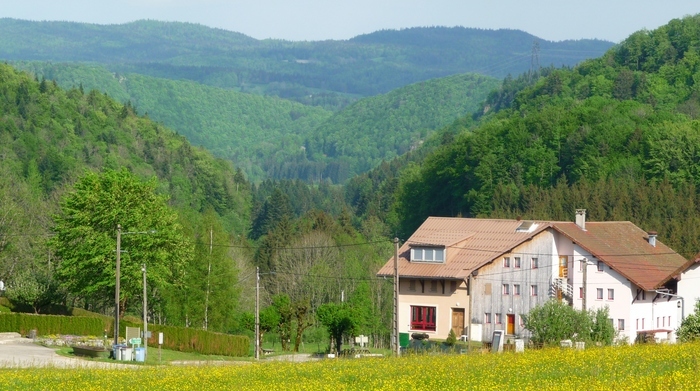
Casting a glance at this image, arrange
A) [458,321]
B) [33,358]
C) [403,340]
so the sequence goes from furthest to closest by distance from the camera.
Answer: [458,321] → [403,340] → [33,358]

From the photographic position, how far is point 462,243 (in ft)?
272

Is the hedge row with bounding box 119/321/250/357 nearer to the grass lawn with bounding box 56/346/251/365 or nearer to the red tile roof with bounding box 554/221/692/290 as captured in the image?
the grass lawn with bounding box 56/346/251/365

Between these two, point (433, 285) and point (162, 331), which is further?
point (433, 285)

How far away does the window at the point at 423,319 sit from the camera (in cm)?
7869

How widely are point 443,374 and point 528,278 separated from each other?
48260 millimetres

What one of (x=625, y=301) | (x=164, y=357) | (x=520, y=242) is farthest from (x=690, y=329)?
(x=520, y=242)

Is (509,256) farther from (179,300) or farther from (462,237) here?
(179,300)

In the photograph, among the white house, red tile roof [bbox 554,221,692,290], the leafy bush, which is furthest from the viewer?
the white house

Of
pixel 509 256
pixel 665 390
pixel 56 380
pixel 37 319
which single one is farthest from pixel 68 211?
pixel 665 390

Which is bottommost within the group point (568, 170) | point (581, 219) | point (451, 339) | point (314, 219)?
point (451, 339)

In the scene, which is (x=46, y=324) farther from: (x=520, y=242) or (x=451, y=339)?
(x=520, y=242)

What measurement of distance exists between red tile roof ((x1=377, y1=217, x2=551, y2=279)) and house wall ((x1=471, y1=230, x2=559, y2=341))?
0.69 metres

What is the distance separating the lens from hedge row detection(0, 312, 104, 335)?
65562mm

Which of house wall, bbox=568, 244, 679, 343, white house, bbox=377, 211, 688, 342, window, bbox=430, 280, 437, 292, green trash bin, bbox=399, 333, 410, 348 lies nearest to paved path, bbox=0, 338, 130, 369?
green trash bin, bbox=399, 333, 410, 348
